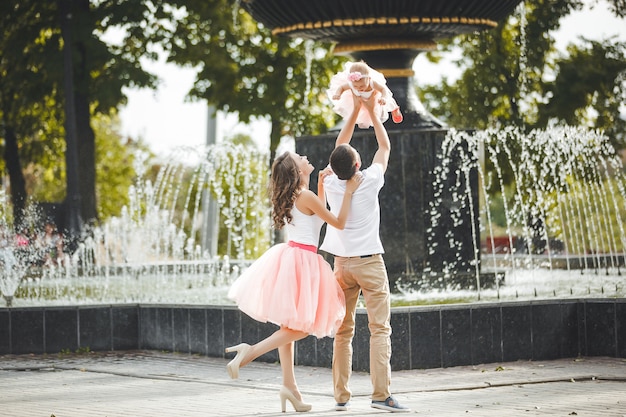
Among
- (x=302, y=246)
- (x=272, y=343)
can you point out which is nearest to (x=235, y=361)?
(x=272, y=343)

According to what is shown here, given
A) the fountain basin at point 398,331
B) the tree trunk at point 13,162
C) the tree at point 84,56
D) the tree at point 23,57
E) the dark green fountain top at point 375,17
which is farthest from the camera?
the tree trunk at point 13,162

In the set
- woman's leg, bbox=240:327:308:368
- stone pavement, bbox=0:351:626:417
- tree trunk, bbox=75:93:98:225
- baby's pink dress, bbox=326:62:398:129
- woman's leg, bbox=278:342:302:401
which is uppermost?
tree trunk, bbox=75:93:98:225

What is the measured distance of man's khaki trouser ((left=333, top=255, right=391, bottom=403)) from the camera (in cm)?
826

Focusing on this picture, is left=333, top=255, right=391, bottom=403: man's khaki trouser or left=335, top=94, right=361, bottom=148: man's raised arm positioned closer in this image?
left=333, top=255, right=391, bottom=403: man's khaki trouser

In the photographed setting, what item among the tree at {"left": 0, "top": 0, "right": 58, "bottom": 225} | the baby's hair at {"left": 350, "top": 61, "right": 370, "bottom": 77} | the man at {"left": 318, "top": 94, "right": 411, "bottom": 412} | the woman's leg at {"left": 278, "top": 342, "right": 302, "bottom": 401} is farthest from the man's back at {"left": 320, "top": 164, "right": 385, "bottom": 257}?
the tree at {"left": 0, "top": 0, "right": 58, "bottom": 225}

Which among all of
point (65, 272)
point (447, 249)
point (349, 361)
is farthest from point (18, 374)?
point (65, 272)

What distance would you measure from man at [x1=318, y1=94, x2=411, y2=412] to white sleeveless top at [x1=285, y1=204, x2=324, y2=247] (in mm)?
112

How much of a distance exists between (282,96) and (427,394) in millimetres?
15495

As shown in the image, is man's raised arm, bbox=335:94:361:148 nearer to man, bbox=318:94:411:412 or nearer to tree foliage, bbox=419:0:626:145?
man, bbox=318:94:411:412

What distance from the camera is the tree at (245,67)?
79.3 ft

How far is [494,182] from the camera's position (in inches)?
974

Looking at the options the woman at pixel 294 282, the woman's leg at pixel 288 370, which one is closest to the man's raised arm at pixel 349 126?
the woman at pixel 294 282

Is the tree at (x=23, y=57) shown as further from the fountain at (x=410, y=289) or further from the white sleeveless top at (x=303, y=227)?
the white sleeveless top at (x=303, y=227)

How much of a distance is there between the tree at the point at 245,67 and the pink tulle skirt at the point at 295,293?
50.6 ft
